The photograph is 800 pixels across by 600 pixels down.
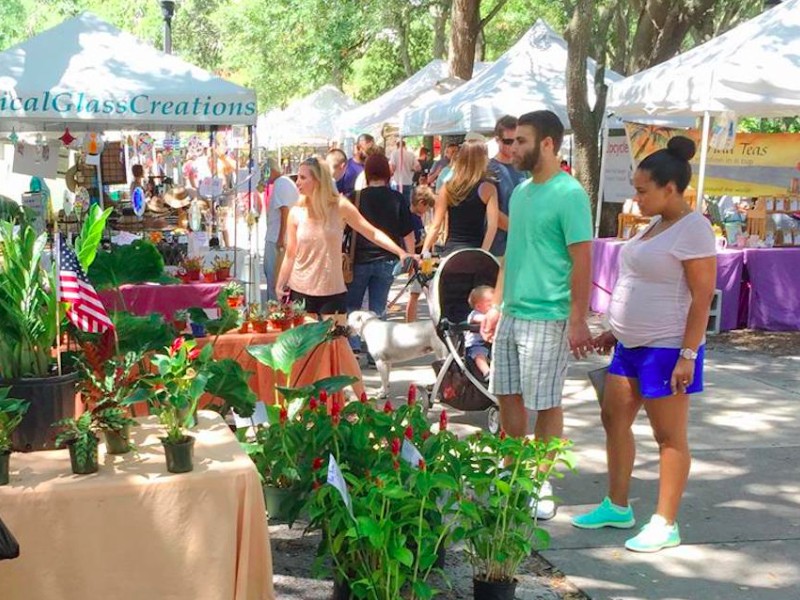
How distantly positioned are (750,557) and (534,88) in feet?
36.9

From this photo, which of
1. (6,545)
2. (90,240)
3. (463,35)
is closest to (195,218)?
(90,240)

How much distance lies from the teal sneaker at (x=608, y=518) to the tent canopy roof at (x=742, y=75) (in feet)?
18.7

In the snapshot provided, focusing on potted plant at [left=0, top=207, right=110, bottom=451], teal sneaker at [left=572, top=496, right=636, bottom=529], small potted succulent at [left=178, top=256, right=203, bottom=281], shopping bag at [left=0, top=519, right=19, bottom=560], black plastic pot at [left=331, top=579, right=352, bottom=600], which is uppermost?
potted plant at [left=0, top=207, right=110, bottom=451]

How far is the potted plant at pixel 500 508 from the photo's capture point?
3799mm

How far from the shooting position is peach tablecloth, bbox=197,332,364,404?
620 centimetres

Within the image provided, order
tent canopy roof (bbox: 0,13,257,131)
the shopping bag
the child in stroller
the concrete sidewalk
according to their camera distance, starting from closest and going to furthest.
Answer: the shopping bag → the concrete sidewalk → the child in stroller → tent canopy roof (bbox: 0,13,257,131)

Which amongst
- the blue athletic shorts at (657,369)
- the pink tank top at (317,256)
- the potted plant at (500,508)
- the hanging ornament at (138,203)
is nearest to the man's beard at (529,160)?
the blue athletic shorts at (657,369)

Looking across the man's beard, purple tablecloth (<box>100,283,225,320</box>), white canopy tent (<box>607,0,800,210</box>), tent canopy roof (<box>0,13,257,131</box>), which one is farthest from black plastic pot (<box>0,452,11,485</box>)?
white canopy tent (<box>607,0,800,210</box>)

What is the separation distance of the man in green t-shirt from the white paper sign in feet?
26.3

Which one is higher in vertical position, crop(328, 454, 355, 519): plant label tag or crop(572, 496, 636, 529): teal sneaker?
crop(328, 454, 355, 519): plant label tag

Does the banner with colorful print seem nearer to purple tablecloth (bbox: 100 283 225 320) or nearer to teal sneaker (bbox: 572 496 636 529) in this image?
purple tablecloth (bbox: 100 283 225 320)

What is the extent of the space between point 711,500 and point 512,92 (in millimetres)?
10305

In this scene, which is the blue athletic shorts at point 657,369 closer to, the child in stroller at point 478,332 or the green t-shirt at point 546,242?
the green t-shirt at point 546,242

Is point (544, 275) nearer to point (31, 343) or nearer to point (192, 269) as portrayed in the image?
point (31, 343)
